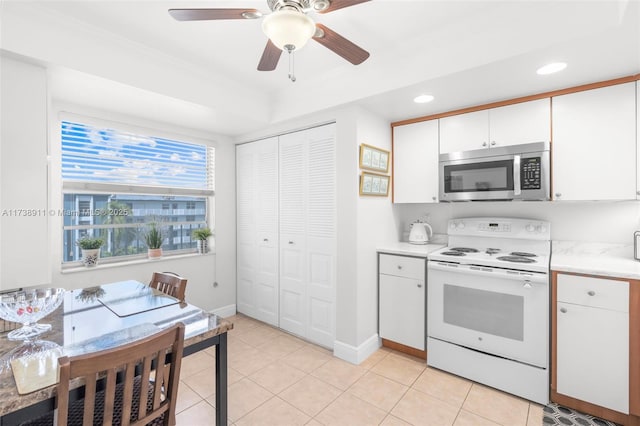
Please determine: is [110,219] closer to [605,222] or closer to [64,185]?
[64,185]

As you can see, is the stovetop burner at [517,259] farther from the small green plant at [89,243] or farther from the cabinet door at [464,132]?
the small green plant at [89,243]

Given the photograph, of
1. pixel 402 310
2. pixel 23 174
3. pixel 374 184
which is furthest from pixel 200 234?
pixel 402 310

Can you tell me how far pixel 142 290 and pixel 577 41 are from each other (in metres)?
3.05

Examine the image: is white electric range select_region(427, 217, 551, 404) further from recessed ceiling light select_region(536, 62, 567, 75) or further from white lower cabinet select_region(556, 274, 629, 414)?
recessed ceiling light select_region(536, 62, 567, 75)

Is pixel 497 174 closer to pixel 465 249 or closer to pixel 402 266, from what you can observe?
pixel 465 249

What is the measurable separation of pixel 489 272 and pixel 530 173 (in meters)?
0.86

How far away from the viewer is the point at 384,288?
9.49ft

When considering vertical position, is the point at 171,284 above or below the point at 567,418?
above

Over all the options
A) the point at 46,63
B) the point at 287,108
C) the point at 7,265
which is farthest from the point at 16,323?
the point at 287,108

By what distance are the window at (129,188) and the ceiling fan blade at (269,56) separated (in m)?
2.01

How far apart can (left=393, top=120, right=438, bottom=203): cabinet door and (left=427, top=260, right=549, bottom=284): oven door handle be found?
2.27 ft

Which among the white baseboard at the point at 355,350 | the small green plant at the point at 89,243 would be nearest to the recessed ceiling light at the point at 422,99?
the white baseboard at the point at 355,350

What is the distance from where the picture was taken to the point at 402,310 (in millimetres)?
2779

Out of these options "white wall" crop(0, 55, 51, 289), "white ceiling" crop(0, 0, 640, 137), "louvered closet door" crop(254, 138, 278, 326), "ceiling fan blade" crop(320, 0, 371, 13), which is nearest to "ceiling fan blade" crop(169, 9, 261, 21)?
"ceiling fan blade" crop(320, 0, 371, 13)
